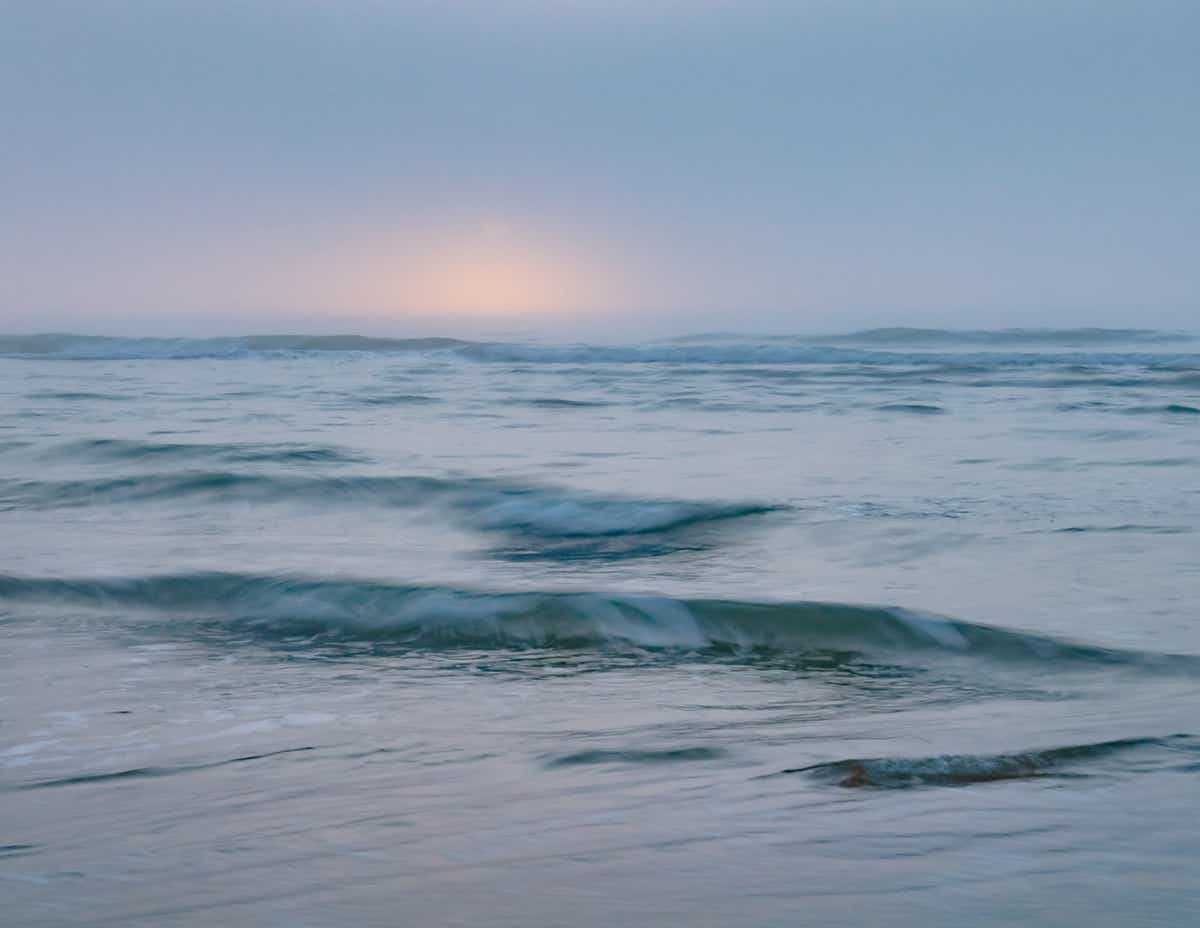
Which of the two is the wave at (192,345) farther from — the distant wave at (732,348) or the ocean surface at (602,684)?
the ocean surface at (602,684)

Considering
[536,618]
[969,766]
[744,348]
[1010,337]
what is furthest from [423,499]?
[1010,337]

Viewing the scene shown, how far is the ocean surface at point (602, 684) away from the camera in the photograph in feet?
6.90

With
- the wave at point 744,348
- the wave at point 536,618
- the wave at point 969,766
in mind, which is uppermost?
the wave at point 744,348

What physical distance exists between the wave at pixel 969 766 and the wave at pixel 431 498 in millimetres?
3737

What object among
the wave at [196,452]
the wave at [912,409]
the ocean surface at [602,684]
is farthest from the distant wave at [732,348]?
the ocean surface at [602,684]

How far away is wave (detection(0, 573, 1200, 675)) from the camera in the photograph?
4.04 m

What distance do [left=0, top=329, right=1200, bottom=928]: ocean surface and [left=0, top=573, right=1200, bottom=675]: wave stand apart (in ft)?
0.06

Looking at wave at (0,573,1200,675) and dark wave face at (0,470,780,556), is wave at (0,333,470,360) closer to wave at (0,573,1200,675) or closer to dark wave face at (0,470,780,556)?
dark wave face at (0,470,780,556)

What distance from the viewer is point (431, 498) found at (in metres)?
7.59

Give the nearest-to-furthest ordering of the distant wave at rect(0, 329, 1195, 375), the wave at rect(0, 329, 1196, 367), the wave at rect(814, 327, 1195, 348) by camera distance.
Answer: the wave at rect(0, 329, 1196, 367) < the distant wave at rect(0, 329, 1195, 375) < the wave at rect(814, 327, 1195, 348)

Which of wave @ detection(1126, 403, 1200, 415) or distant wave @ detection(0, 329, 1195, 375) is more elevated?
distant wave @ detection(0, 329, 1195, 375)

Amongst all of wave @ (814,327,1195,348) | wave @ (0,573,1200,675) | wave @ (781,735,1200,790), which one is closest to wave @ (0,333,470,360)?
wave @ (814,327,1195,348)

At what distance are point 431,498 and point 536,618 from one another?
126 inches

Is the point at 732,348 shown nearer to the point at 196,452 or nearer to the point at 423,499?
the point at 196,452
